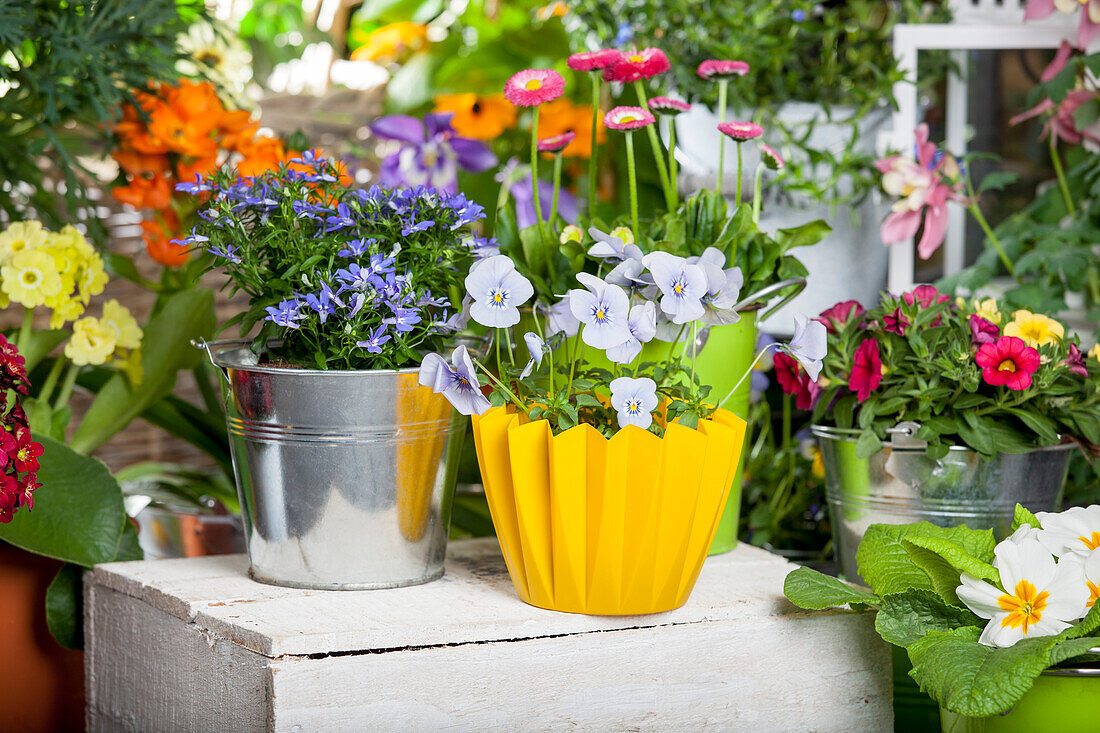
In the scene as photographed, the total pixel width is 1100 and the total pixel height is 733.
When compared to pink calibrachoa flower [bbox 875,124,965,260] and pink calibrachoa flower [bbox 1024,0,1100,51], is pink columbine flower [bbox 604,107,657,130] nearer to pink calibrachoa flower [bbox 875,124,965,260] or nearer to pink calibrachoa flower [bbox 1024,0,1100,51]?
pink calibrachoa flower [bbox 875,124,965,260]

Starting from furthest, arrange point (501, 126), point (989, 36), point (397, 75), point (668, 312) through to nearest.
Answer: point (397, 75), point (501, 126), point (989, 36), point (668, 312)

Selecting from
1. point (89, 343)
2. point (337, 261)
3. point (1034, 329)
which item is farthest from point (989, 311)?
point (89, 343)

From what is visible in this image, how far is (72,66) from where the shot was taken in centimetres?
111

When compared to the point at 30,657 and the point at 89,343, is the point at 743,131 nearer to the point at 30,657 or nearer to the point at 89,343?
the point at 89,343

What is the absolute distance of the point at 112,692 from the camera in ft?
3.10

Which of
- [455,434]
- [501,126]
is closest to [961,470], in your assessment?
[455,434]

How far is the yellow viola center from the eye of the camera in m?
0.75

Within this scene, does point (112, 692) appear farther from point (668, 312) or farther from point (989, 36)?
point (989, 36)

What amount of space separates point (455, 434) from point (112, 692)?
0.39 metres

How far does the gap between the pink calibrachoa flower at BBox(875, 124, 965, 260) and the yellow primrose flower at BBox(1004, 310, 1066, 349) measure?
0.26 metres

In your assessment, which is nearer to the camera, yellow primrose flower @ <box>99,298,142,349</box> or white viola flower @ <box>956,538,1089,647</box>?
white viola flower @ <box>956,538,1089,647</box>

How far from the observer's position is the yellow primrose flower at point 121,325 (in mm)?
1118

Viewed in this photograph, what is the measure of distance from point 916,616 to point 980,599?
0.19 ft

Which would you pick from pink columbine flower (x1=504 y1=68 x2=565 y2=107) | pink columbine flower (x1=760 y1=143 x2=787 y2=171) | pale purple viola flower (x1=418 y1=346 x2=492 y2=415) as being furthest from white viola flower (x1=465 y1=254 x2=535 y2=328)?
pink columbine flower (x1=760 y1=143 x2=787 y2=171)
